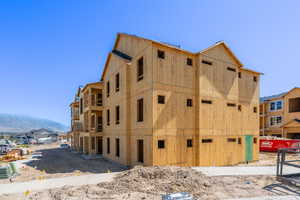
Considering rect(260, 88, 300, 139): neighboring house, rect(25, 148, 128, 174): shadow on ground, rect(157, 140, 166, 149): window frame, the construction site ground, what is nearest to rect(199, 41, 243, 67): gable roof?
rect(157, 140, 166, 149): window frame

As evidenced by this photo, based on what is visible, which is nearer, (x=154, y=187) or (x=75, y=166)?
(x=154, y=187)

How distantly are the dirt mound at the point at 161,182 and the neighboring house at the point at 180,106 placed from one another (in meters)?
2.53

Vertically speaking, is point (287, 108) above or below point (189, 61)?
below

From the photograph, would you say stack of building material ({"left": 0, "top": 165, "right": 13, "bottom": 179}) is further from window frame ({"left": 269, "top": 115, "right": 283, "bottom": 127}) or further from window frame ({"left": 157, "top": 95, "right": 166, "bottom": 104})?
window frame ({"left": 269, "top": 115, "right": 283, "bottom": 127})

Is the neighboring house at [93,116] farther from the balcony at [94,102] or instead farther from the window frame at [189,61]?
the window frame at [189,61]

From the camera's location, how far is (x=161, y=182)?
914 centimetres

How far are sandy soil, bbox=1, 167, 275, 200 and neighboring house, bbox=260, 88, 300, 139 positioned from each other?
89.9ft

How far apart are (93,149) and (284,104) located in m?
35.5

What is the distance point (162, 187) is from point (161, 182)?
1.95 feet

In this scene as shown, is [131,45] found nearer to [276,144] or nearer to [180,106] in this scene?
[180,106]

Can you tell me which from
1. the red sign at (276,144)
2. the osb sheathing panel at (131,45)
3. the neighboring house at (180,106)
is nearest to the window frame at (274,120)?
the red sign at (276,144)

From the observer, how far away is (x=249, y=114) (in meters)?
18.8

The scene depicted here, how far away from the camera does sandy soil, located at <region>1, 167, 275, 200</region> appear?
7.91 metres

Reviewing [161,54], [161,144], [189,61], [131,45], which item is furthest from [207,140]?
[131,45]
